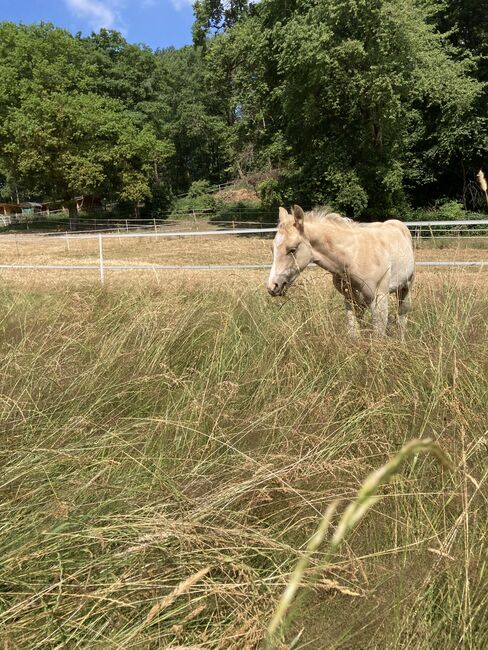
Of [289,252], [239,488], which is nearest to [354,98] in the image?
[289,252]

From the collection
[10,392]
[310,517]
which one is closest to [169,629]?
[310,517]

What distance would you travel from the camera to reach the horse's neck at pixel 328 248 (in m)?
4.02

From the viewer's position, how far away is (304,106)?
19.6 metres

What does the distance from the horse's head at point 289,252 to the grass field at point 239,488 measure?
0.68m

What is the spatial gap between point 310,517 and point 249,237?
25.4 m

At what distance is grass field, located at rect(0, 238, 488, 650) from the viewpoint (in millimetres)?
1269

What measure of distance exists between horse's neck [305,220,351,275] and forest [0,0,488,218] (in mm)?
16127

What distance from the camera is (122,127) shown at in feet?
118

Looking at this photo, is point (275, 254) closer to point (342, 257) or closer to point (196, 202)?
point (342, 257)

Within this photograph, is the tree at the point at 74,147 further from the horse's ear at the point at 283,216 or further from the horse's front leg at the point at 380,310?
the horse's front leg at the point at 380,310

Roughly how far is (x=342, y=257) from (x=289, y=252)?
19.8 inches

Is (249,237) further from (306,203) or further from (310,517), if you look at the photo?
(310,517)

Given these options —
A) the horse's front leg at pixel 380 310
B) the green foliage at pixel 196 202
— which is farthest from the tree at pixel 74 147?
the horse's front leg at pixel 380 310

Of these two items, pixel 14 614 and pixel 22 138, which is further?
pixel 22 138
